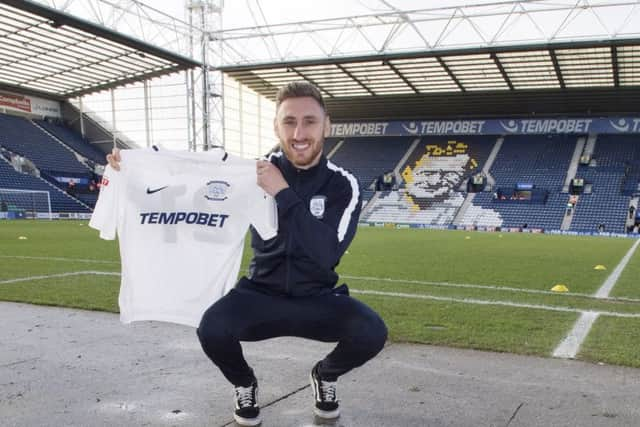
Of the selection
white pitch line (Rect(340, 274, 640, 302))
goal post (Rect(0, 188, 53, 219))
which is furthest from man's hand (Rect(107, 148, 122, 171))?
goal post (Rect(0, 188, 53, 219))

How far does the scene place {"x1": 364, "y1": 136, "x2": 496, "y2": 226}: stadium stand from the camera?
122ft

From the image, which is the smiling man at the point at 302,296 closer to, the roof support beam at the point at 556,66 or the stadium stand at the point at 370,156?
the roof support beam at the point at 556,66

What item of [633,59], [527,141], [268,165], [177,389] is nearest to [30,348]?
[177,389]

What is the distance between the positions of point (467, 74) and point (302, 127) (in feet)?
103

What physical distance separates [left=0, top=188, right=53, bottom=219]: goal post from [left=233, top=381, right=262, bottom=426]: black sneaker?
111ft

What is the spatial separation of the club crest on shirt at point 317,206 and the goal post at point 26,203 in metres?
34.0

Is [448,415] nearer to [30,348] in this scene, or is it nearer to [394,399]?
[394,399]

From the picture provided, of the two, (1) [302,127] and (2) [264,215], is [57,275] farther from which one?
(1) [302,127]

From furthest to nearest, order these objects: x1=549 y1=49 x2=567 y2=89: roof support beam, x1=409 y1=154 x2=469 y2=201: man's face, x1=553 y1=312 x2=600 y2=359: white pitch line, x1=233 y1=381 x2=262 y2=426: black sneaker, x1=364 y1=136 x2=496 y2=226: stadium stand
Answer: x1=409 y1=154 x2=469 y2=201: man's face → x1=364 y1=136 x2=496 y2=226: stadium stand → x1=549 y1=49 x2=567 y2=89: roof support beam → x1=553 y1=312 x2=600 y2=359: white pitch line → x1=233 y1=381 x2=262 y2=426: black sneaker

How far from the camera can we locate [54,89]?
4119 cm

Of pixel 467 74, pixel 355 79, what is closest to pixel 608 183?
pixel 467 74

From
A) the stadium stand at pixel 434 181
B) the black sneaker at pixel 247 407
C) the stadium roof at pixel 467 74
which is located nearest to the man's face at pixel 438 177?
the stadium stand at pixel 434 181

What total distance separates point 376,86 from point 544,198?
533 inches

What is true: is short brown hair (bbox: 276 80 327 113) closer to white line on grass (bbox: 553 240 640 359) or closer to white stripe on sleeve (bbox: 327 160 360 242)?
white stripe on sleeve (bbox: 327 160 360 242)
